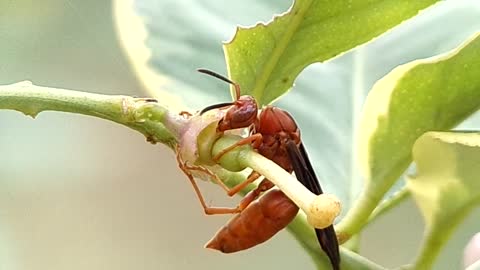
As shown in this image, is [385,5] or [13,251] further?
[13,251]

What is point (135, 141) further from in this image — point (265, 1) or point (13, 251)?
point (265, 1)

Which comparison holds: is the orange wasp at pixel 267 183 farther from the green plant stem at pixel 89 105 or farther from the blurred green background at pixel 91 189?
the blurred green background at pixel 91 189

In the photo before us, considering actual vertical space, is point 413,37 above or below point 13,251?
above

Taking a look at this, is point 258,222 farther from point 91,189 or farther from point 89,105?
point 91,189

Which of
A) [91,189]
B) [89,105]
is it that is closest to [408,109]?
[89,105]

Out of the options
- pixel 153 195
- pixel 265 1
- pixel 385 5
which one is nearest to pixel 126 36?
pixel 265 1
